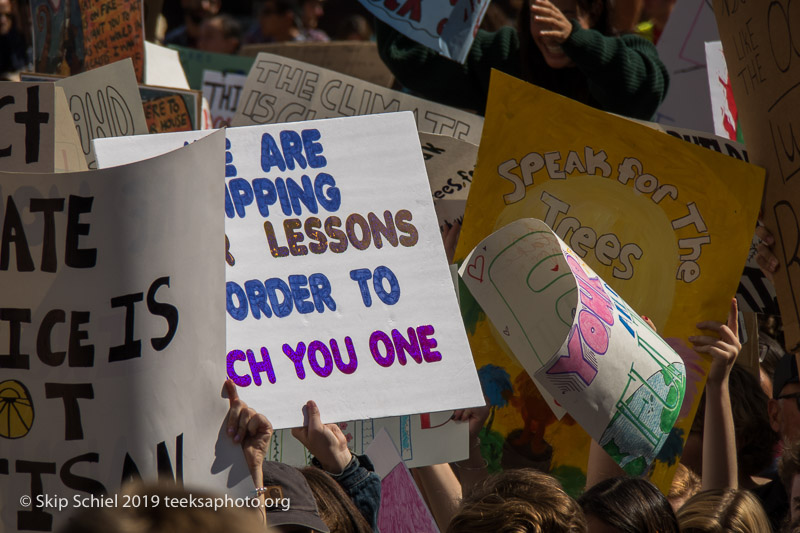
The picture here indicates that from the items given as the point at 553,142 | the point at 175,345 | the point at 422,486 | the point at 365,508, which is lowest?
the point at 422,486

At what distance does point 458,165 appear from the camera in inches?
145

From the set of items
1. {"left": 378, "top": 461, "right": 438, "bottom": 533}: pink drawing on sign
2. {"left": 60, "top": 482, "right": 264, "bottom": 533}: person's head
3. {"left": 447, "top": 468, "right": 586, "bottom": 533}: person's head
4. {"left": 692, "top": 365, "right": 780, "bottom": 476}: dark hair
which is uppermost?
{"left": 60, "top": 482, "right": 264, "bottom": 533}: person's head

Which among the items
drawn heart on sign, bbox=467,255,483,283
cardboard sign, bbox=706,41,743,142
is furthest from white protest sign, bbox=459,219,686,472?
cardboard sign, bbox=706,41,743,142

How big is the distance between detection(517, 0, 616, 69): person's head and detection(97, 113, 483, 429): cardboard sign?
1.27 m

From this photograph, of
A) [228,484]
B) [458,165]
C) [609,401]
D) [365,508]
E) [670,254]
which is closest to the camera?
[228,484]

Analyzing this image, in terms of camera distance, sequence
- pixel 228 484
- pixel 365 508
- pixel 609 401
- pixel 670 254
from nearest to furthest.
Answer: pixel 228 484 → pixel 365 508 → pixel 609 401 → pixel 670 254

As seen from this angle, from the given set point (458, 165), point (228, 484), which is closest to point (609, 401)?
point (228, 484)

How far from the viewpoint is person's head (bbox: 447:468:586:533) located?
217 cm

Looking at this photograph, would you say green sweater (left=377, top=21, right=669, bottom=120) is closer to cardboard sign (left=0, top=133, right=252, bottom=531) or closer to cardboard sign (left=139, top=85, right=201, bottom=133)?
cardboard sign (left=139, top=85, right=201, bottom=133)

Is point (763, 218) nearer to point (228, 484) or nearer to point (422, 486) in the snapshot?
point (422, 486)

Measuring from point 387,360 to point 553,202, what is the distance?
77cm

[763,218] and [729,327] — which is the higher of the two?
[763,218]

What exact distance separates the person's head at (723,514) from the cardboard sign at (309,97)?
2.10 meters

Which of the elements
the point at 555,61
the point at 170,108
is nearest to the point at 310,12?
the point at 170,108
